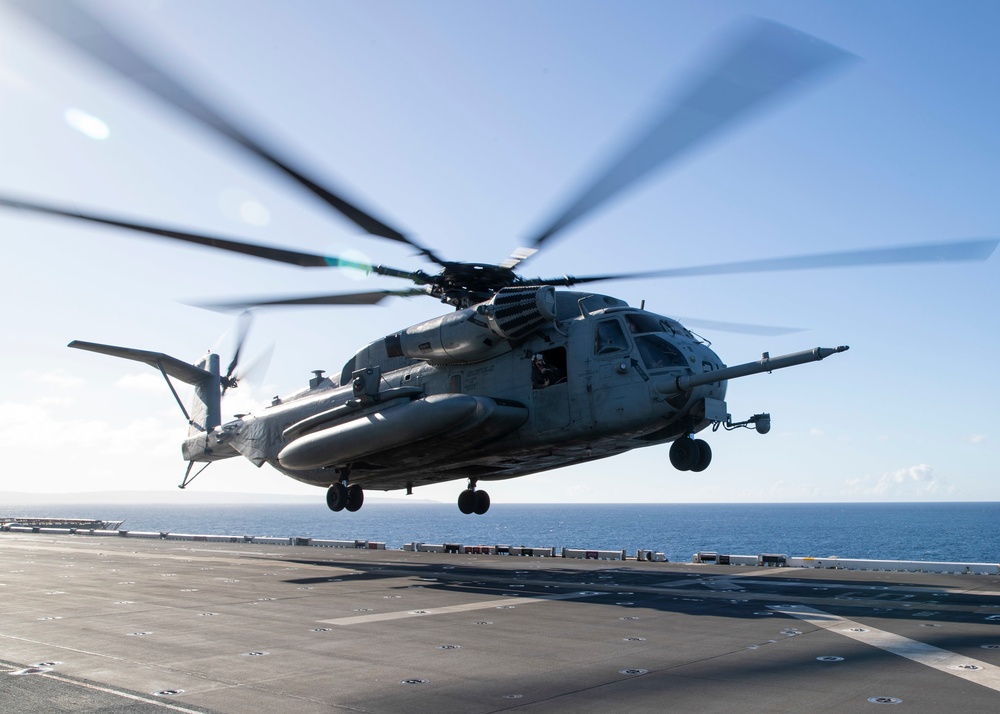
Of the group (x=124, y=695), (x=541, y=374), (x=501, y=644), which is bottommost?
(x=124, y=695)

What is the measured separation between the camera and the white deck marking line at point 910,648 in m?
8.37

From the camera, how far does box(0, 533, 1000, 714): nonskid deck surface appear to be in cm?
760

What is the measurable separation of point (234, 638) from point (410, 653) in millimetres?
2877

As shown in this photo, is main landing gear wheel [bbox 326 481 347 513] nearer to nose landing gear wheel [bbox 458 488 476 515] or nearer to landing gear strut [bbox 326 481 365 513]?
landing gear strut [bbox 326 481 365 513]

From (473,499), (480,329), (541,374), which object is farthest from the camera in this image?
(473,499)

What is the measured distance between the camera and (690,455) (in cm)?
1814

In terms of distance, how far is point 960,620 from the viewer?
1239 centimetres

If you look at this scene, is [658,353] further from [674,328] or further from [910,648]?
[910,648]

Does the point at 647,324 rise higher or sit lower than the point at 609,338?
higher

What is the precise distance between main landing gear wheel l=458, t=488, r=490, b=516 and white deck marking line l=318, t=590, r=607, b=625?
7.56 m

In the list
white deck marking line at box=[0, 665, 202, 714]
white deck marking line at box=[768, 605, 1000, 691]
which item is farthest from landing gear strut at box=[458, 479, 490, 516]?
white deck marking line at box=[0, 665, 202, 714]

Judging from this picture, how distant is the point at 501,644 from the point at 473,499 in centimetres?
1399

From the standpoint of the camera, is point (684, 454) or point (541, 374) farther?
point (541, 374)

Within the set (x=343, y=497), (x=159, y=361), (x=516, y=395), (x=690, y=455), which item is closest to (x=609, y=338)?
(x=516, y=395)
